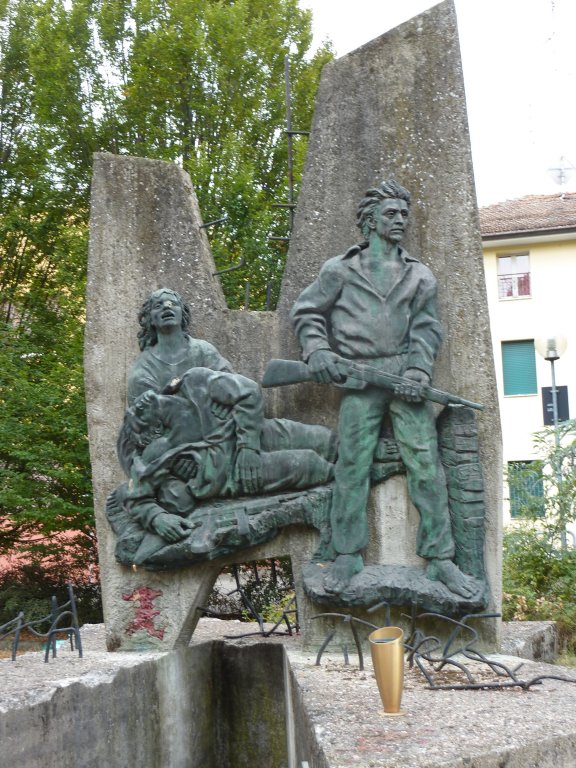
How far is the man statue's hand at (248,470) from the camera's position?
18.3 feet

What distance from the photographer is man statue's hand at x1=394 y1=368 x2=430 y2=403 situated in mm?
5473

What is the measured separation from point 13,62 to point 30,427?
8164mm

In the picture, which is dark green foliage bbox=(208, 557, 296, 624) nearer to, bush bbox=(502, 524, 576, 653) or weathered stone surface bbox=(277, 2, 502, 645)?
bush bbox=(502, 524, 576, 653)

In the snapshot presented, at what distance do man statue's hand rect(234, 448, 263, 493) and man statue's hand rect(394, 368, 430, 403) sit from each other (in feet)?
2.89

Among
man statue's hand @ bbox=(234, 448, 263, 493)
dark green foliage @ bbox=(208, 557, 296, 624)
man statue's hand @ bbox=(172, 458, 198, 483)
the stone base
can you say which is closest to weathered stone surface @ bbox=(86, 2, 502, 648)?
the stone base

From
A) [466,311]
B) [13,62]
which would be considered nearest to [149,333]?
[466,311]

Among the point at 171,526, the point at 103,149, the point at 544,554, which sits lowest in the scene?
the point at 544,554

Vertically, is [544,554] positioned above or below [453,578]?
below

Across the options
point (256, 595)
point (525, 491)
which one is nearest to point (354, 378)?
point (525, 491)

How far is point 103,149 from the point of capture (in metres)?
16.3

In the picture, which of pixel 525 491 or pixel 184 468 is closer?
pixel 184 468

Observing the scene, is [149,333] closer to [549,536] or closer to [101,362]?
[101,362]

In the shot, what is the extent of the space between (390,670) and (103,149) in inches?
545

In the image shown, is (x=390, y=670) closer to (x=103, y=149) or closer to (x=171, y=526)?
(x=171, y=526)
